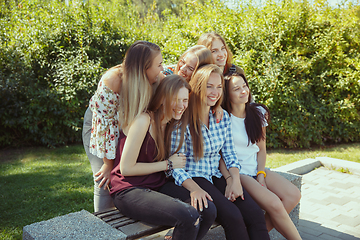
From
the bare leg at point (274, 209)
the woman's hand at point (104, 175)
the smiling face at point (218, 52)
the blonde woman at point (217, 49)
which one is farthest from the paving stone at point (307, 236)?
the woman's hand at point (104, 175)

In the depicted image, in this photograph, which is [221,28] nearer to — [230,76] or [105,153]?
[230,76]

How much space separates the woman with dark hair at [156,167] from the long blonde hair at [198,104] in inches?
3.7

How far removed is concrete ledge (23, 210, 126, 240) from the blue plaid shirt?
68cm

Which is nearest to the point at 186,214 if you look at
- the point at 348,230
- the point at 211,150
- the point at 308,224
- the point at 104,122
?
the point at 211,150

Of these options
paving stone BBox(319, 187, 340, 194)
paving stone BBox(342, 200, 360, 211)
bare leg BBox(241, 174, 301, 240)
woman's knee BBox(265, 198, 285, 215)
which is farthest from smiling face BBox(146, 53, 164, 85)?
paving stone BBox(319, 187, 340, 194)

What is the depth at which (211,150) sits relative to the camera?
2.65 metres

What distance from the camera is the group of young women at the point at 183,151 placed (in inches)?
87.0

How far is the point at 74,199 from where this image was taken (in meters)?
4.05

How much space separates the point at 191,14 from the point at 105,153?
5.87m

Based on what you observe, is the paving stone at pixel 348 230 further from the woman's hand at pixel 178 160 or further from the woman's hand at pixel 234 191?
the woman's hand at pixel 178 160

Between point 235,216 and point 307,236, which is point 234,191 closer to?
point 235,216

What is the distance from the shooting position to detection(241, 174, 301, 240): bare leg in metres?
2.53

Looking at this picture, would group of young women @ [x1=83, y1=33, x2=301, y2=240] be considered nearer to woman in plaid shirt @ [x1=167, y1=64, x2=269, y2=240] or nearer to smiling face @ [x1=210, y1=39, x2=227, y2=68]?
woman in plaid shirt @ [x1=167, y1=64, x2=269, y2=240]

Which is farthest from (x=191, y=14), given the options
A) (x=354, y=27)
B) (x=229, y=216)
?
(x=229, y=216)
